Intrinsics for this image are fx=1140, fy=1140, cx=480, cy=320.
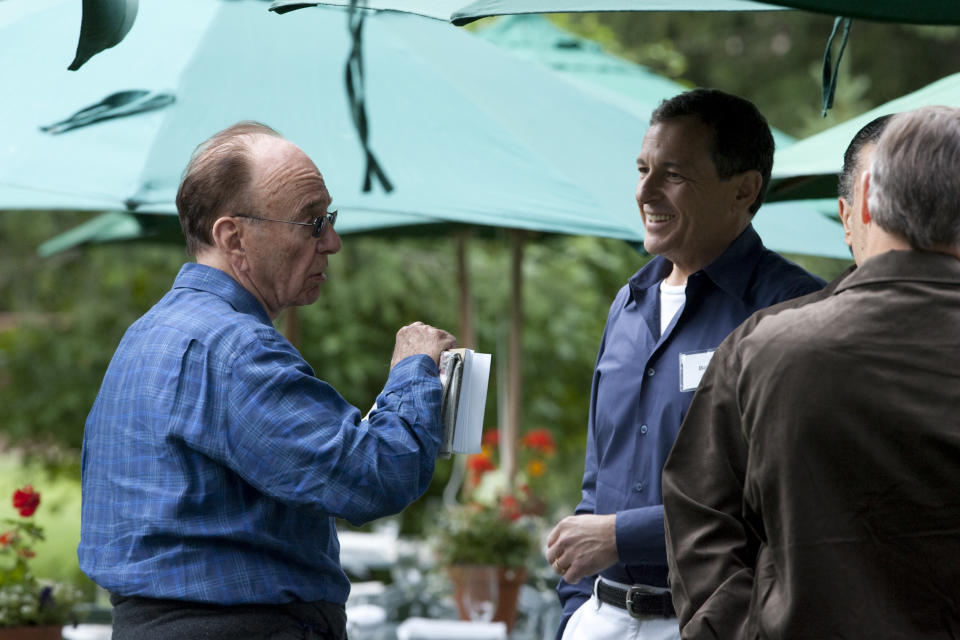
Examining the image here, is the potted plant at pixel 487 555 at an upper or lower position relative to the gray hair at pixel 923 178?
lower

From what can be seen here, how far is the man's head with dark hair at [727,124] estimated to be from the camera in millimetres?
2256

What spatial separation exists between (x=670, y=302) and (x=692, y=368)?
220 mm

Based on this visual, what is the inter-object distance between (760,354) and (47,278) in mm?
8969

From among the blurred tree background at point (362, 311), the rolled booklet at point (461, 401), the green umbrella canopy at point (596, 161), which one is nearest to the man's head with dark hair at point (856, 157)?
the rolled booklet at point (461, 401)

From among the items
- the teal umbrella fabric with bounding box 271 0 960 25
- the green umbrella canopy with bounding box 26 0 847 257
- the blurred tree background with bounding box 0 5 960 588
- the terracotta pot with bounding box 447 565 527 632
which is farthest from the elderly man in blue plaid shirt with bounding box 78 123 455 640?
the blurred tree background with bounding box 0 5 960 588

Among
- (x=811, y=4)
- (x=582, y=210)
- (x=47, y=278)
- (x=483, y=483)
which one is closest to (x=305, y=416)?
(x=811, y=4)

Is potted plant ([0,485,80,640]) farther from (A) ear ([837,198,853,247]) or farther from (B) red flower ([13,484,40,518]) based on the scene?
(A) ear ([837,198,853,247])

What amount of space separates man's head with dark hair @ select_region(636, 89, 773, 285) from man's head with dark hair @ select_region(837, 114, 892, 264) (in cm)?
41

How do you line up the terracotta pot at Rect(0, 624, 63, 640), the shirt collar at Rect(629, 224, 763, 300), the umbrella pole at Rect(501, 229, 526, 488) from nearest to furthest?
the shirt collar at Rect(629, 224, 763, 300) < the terracotta pot at Rect(0, 624, 63, 640) < the umbrella pole at Rect(501, 229, 526, 488)

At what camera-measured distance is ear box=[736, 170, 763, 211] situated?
2.27m

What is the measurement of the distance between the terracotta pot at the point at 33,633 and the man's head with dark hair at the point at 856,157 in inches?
95.7

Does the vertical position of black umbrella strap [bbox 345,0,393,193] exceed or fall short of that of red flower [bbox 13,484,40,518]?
it exceeds it

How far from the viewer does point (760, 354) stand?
58.1 inches

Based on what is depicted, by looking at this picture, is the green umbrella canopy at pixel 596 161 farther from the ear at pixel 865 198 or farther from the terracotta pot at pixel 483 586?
the ear at pixel 865 198
